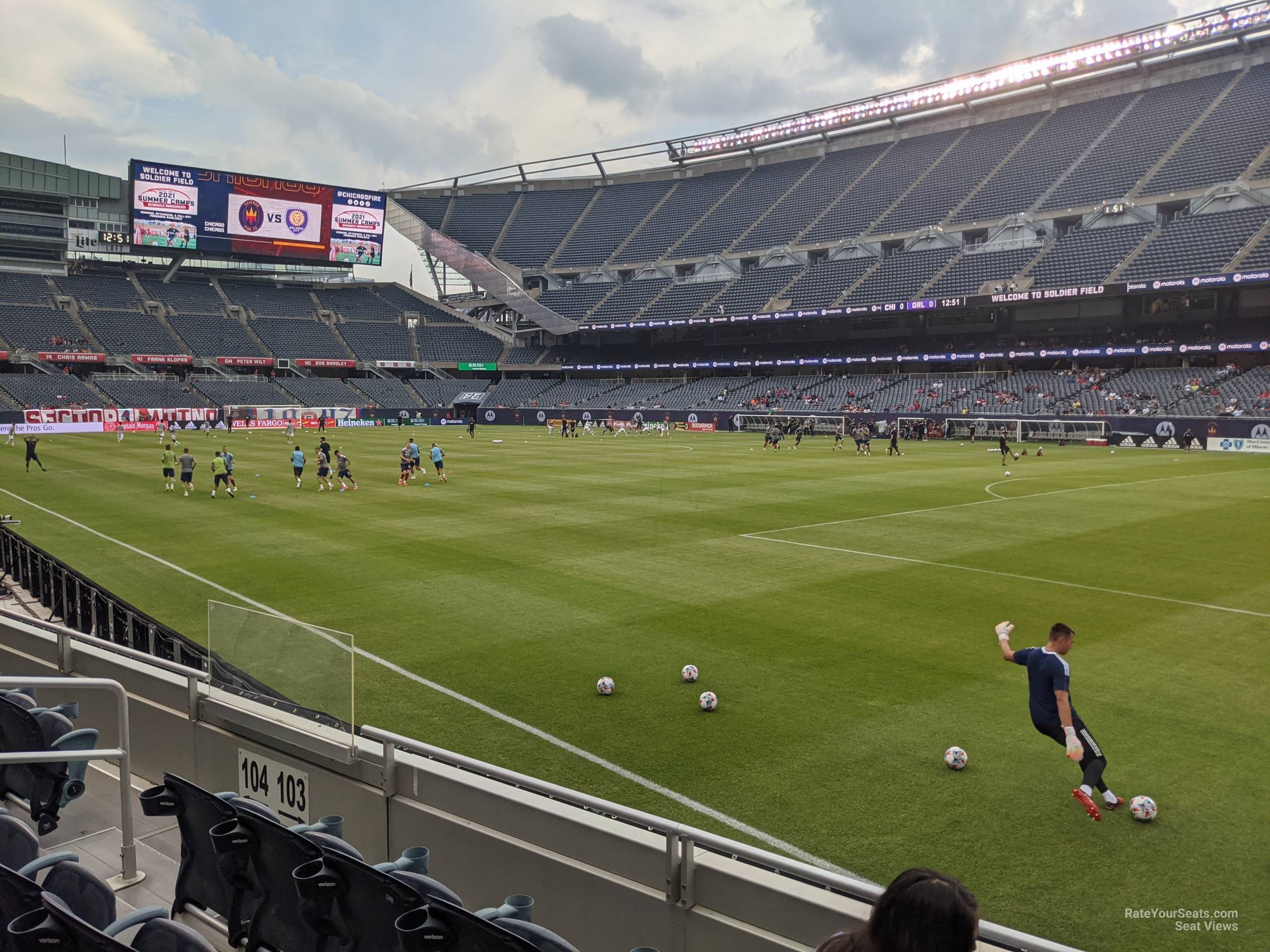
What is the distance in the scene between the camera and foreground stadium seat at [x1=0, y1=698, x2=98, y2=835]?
681cm

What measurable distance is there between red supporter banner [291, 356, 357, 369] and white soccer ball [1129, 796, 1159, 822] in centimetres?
9638

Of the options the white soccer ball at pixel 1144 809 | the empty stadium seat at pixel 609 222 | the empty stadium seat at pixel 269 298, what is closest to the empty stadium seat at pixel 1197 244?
the empty stadium seat at pixel 609 222

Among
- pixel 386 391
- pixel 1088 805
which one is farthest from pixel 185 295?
pixel 1088 805

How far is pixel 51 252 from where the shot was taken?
92.8 meters

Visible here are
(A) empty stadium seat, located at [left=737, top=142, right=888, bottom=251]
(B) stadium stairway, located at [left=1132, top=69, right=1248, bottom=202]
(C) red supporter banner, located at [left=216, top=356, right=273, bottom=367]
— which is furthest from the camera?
(A) empty stadium seat, located at [left=737, top=142, right=888, bottom=251]

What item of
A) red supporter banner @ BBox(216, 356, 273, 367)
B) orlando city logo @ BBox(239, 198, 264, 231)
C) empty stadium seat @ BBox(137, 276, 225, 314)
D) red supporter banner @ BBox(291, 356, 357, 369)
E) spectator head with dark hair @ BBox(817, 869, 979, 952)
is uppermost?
orlando city logo @ BBox(239, 198, 264, 231)

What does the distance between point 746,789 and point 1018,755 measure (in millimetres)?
3008

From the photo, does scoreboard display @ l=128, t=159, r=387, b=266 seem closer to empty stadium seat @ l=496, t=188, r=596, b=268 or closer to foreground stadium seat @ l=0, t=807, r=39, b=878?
empty stadium seat @ l=496, t=188, r=596, b=268

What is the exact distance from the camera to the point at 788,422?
69.9 meters

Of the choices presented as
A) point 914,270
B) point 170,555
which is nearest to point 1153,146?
point 914,270

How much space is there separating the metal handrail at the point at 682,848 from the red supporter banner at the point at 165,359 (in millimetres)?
91458

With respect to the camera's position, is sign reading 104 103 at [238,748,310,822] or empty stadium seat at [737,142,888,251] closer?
sign reading 104 103 at [238,748,310,822]

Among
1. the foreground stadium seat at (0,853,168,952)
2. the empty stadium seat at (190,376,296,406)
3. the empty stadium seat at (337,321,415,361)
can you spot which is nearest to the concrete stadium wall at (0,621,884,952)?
the foreground stadium seat at (0,853,168,952)

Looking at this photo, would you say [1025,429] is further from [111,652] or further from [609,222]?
[609,222]
